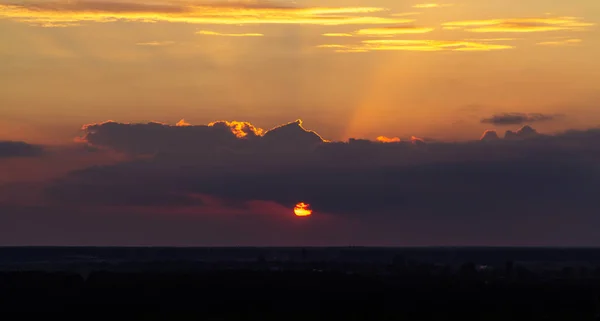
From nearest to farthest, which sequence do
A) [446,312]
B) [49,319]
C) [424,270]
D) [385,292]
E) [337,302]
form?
[49,319] → [446,312] → [337,302] → [385,292] → [424,270]

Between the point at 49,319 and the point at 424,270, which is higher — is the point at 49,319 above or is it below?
below

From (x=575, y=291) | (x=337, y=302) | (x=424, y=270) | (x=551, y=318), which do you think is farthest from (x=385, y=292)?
(x=424, y=270)

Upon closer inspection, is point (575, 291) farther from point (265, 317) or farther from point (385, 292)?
point (265, 317)

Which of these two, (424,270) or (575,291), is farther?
(424,270)

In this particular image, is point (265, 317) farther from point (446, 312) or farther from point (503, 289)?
point (503, 289)

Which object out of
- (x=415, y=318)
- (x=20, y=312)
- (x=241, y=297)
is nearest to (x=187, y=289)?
(x=241, y=297)

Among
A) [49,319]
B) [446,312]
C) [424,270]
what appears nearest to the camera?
[49,319]
